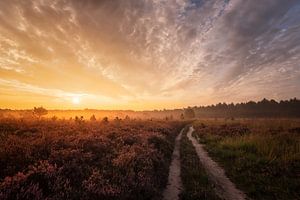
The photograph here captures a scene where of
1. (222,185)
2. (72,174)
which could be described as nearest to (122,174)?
(72,174)

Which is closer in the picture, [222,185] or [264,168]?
[222,185]

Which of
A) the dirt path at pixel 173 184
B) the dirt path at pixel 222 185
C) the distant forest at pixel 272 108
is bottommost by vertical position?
the dirt path at pixel 222 185

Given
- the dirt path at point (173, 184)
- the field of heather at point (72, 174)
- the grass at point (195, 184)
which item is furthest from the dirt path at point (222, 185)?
the field of heather at point (72, 174)

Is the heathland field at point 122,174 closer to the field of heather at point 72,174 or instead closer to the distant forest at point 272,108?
the field of heather at point 72,174

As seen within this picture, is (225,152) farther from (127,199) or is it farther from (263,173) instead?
(127,199)

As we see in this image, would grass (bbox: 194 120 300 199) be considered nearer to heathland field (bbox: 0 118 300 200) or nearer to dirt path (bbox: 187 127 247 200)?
heathland field (bbox: 0 118 300 200)

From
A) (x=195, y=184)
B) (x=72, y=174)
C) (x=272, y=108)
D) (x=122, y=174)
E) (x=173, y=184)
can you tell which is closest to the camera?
(x=72, y=174)

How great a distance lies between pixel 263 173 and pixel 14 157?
12197 mm

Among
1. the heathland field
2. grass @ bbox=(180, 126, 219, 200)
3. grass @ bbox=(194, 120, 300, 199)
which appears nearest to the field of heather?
the heathland field

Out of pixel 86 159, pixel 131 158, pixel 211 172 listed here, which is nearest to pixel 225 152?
pixel 211 172

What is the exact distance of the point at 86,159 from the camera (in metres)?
9.40

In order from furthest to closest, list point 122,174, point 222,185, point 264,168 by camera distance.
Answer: point 264,168 → point 222,185 → point 122,174

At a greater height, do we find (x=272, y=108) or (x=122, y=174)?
(x=272, y=108)

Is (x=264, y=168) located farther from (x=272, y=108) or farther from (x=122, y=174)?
(x=272, y=108)
